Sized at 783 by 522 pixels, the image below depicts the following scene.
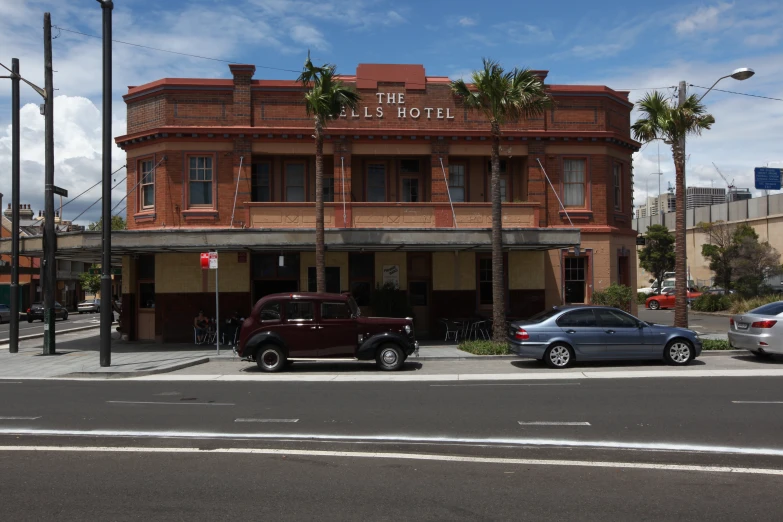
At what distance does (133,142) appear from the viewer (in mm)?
23906

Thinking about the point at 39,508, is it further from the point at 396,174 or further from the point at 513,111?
the point at 396,174

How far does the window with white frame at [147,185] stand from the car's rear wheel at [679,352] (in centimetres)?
1730

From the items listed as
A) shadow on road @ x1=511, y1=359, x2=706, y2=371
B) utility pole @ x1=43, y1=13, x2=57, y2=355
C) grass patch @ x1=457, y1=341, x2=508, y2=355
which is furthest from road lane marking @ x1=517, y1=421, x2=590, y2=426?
utility pole @ x1=43, y1=13, x2=57, y2=355

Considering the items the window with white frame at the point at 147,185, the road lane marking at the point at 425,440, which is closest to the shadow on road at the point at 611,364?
the road lane marking at the point at 425,440

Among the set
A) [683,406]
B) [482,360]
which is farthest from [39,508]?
[482,360]

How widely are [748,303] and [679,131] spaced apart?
630 inches

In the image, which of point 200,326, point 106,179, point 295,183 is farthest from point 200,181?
point 106,179

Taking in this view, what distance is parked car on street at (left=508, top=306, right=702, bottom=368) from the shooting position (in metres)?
16.0

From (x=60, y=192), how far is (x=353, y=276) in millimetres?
9738

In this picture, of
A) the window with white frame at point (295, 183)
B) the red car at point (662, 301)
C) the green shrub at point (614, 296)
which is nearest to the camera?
the green shrub at point (614, 296)

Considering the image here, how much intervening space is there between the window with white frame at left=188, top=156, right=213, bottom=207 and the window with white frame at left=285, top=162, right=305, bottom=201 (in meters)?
2.76

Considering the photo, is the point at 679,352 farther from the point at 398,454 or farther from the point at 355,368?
the point at 398,454

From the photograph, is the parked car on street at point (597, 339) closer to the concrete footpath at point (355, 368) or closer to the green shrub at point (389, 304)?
the concrete footpath at point (355, 368)

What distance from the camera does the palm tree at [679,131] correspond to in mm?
19797
